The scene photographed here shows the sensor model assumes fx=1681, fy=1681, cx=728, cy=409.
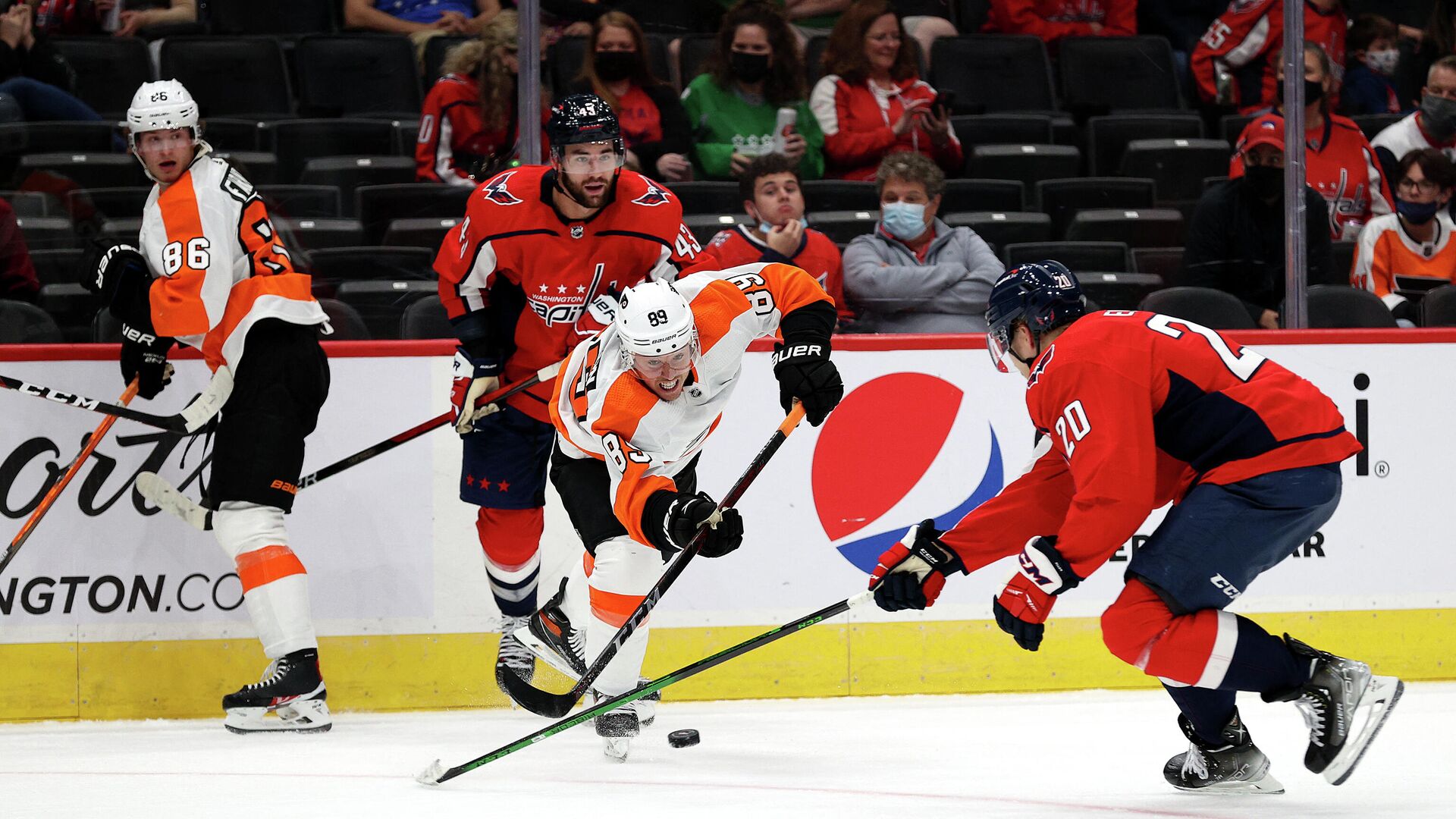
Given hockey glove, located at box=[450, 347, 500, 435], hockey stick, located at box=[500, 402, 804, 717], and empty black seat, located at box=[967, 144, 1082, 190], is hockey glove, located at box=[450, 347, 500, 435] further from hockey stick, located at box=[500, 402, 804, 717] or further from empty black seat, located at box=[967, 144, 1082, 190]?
empty black seat, located at box=[967, 144, 1082, 190]

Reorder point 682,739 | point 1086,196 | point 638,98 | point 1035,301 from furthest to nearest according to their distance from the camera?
point 638,98, point 1086,196, point 682,739, point 1035,301

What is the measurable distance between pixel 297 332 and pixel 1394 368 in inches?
114

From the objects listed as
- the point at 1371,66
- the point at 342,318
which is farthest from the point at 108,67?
the point at 1371,66

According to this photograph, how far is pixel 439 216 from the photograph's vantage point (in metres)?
4.80

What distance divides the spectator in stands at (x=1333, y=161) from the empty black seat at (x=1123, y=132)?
1.79ft

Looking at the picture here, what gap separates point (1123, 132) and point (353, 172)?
103 inches

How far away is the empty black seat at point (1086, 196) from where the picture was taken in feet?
16.8

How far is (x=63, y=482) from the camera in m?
4.21

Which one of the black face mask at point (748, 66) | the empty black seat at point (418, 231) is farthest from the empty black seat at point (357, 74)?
the black face mask at point (748, 66)

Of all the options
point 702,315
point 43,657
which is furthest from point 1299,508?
point 43,657

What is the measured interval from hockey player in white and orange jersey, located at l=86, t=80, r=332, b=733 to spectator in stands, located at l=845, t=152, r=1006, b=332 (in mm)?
1550

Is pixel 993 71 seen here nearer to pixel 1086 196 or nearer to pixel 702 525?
pixel 1086 196

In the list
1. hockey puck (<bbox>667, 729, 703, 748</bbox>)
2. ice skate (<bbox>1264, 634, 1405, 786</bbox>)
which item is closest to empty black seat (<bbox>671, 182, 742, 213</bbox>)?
hockey puck (<bbox>667, 729, 703, 748</bbox>)

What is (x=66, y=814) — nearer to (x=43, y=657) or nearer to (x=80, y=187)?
(x=43, y=657)
